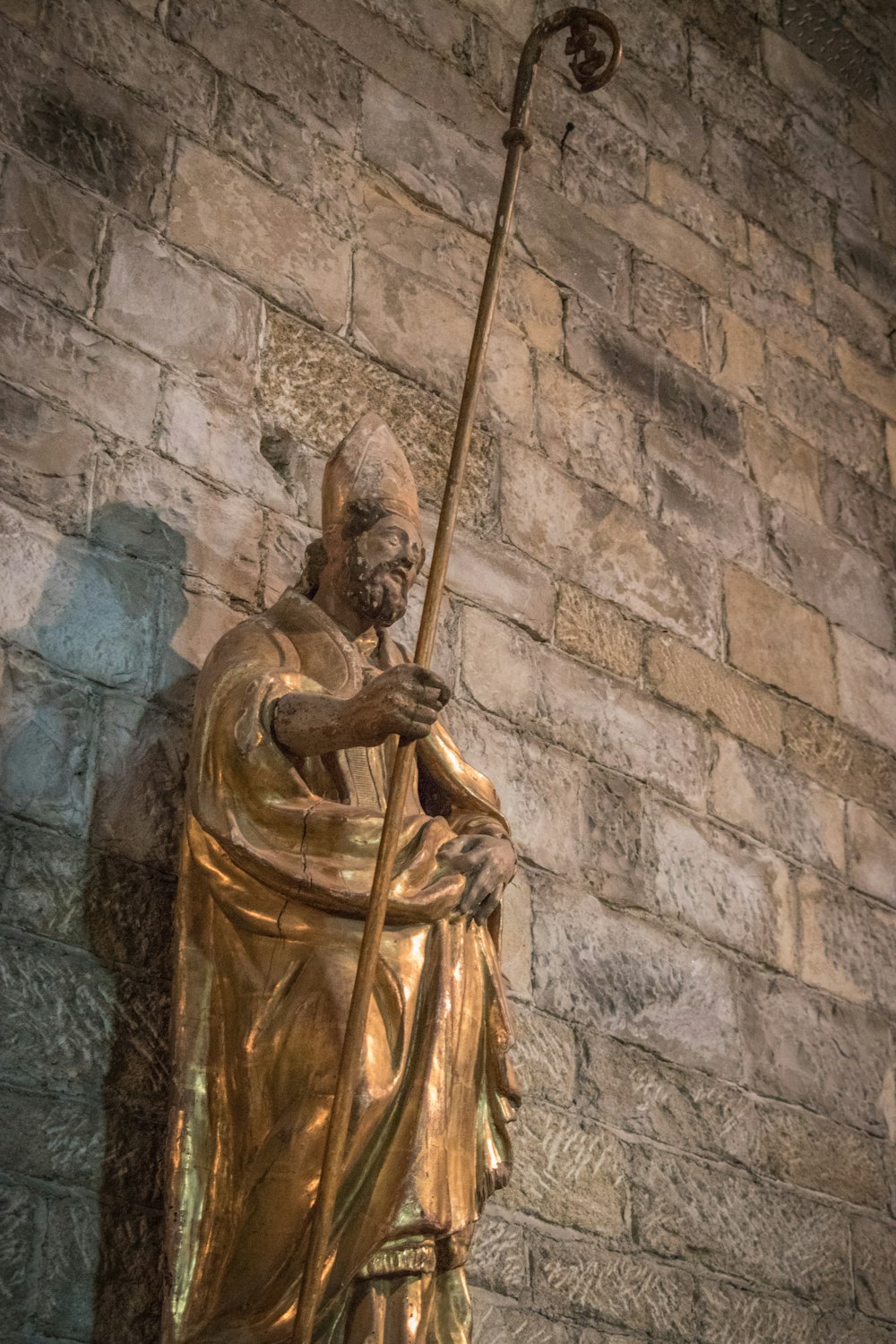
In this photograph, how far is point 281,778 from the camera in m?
2.50

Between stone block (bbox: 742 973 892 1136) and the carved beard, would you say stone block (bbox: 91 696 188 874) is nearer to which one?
the carved beard

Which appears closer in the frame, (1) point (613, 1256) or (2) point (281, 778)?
(2) point (281, 778)

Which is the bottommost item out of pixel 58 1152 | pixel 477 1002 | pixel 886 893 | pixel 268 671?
pixel 58 1152

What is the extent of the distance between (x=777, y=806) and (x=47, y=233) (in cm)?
191

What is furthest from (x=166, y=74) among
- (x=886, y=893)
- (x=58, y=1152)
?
(x=886, y=893)

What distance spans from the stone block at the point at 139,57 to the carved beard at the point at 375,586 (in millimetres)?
1180

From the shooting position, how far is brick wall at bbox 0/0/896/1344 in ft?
9.09

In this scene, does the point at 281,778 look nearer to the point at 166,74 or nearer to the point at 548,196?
the point at 166,74

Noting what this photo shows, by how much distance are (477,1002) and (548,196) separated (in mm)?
2227

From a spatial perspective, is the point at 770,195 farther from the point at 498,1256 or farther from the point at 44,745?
the point at 498,1256

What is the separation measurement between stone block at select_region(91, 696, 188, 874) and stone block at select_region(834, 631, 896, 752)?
1881mm

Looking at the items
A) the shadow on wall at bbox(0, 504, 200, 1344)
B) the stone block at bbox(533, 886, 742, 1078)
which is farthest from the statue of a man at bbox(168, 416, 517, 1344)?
the stone block at bbox(533, 886, 742, 1078)

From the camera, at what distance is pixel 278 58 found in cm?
368

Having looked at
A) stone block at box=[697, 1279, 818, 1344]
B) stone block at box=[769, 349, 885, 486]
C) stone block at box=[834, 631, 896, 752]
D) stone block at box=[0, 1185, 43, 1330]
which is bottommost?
stone block at box=[0, 1185, 43, 1330]
